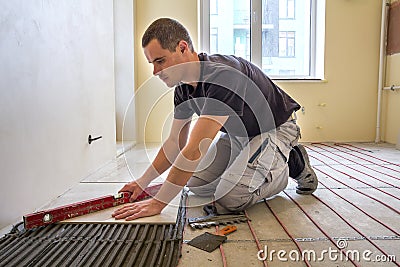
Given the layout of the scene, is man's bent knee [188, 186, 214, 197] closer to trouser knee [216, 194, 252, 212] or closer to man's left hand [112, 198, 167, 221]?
trouser knee [216, 194, 252, 212]

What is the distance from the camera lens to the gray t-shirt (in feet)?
3.74

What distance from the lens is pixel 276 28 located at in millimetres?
3598

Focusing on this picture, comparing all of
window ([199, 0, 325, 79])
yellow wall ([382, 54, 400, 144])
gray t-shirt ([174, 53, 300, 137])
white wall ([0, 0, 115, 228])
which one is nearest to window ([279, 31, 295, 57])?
window ([199, 0, 325, 79])

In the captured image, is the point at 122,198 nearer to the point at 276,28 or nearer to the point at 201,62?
the point at 201,62

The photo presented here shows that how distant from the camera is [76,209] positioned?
49.8 inches

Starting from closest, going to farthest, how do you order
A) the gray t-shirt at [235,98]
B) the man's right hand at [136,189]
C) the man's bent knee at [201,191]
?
the gray t-shirt at [235,98] → the man's right hand at [136,189] → the man's bent knee at [201,191]

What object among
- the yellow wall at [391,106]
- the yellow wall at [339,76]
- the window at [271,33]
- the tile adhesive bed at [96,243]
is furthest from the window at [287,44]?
the tile adhesive bed at [96,243]

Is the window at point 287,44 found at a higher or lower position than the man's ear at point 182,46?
higher

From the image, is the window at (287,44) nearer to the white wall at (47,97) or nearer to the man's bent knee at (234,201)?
the white wall at (47,97)

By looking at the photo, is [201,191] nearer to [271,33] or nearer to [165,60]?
[165,60]

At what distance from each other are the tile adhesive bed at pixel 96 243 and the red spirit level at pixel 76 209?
0.02 m

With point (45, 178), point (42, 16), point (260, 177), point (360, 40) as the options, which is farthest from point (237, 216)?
point (360, 40)

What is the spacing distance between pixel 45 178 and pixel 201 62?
2.66ft

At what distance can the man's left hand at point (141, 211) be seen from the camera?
121 centimetres
